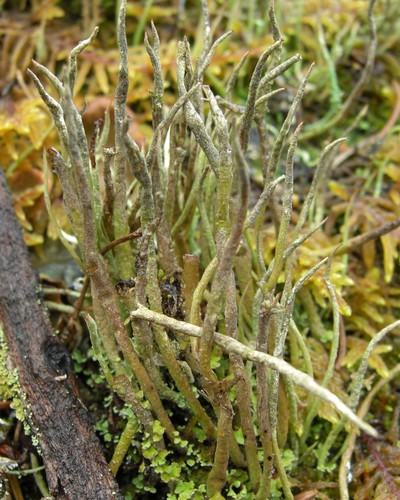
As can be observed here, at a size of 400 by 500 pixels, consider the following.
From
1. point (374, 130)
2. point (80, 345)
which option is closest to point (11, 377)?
point (80, 345)

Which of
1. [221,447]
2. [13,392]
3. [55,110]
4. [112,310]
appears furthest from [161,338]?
[55,110]

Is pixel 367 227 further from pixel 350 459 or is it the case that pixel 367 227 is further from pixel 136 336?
pixel 136 336

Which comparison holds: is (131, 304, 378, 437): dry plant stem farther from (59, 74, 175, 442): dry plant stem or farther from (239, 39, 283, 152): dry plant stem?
(239, 39, 283, 152): dry plant stem

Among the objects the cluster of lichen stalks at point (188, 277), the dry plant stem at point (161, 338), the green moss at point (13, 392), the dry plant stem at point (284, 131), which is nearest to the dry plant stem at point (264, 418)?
the cluster of lichen stalks at point (188, 277)

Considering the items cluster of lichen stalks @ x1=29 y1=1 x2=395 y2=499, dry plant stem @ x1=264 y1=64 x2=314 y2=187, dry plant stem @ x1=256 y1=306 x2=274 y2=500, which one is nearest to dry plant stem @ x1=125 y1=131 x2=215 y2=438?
cluster of lichen stalks @ x1=29 y1=1 x2=395 y2=499

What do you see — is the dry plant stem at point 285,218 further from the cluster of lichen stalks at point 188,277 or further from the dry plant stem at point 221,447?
the dry plant stem at point 221,447

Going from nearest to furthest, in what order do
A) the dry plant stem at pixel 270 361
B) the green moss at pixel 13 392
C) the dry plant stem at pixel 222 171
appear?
1. the dry plant stem at pixel 270 361
2. the dry plant stem at pixel 222 171
3. the green moss at pixel 13 392

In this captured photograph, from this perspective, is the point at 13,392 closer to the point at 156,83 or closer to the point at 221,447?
the point at 221,447
